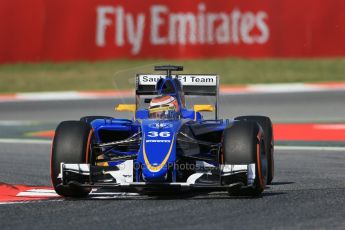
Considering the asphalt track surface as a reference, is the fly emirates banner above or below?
above

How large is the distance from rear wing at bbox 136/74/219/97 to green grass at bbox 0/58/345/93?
1024 centimetres

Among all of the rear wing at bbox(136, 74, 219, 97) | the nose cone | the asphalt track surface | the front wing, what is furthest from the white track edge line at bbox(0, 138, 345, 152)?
the nose cone

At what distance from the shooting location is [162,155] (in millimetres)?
8688

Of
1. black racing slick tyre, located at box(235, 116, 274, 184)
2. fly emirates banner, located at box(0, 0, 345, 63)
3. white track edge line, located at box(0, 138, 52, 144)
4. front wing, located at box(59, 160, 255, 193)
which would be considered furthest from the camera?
fly emirates banner, located at box(0, 0, 345, 63)

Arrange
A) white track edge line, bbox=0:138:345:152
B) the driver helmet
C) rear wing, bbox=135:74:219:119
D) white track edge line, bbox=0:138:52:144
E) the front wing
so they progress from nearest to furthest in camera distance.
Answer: the front wing → the driver helmet → rear wing, bbox=135:74:219:119 → white track edge line, bbox=0:138:345:152 → white track edge line, bbox=0:138:52:144

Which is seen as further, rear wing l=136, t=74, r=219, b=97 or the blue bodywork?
rear wing l=136, t=74, r=219, b=97

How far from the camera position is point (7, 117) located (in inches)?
709

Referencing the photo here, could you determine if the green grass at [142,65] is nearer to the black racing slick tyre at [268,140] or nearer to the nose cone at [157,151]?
the black racing slick tyre at [268,140]

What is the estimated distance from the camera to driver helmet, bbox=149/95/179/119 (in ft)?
31.2

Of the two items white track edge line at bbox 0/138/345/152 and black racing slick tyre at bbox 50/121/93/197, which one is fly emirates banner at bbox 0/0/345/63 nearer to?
white track edge line at bbox 0/138/345/152

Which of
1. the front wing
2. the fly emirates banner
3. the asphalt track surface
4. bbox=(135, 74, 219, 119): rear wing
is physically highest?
the fly emirates banner

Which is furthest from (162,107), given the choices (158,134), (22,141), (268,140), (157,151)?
(22,141)

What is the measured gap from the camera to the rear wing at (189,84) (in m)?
10.6

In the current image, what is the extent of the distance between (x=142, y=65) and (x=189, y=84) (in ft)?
34.9
